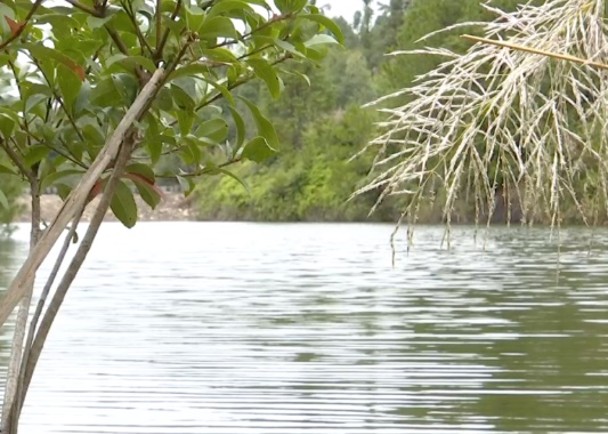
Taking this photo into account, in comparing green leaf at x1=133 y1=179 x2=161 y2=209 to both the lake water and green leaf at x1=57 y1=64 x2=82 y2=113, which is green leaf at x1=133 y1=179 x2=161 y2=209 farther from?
the lake water

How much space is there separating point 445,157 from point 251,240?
1302 inches

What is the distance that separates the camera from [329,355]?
29.7 feet

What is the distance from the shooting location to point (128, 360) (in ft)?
29.1

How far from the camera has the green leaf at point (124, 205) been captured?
2.49 m

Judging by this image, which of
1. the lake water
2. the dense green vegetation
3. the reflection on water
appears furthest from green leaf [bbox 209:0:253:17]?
the dense green vegetation

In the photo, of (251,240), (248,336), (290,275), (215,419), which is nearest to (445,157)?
(215,419)

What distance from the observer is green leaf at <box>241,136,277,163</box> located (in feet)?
8.09

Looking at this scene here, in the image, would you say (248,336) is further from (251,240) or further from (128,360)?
(251,240)

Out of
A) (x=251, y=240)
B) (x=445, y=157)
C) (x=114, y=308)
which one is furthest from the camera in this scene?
(x=251, y=240)

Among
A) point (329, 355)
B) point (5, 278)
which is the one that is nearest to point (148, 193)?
point (329, 355)

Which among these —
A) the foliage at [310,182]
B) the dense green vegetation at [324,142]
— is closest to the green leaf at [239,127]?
the dense green vegetation at [324,142]

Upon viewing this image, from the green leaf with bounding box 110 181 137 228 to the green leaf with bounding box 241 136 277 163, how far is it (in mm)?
224

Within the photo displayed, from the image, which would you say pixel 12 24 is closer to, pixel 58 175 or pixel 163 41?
Result: pixel 163 41

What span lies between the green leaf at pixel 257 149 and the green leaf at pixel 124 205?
224 mm
